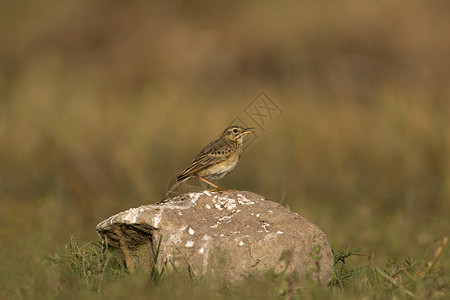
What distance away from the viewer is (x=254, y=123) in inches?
577

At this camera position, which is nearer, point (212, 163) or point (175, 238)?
point (175, 238)

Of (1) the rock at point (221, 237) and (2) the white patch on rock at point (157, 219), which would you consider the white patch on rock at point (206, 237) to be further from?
(2) the white patch on rock at point (157, 219)

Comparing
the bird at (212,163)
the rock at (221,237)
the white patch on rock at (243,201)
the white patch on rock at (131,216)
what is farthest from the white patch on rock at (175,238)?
the bird at (212,163)

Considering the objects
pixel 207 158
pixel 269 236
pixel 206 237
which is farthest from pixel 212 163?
pixel 269 236

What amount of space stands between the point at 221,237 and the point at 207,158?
5.59 ft

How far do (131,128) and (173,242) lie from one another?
954cm

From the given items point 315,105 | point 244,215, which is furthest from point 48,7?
point 244,215

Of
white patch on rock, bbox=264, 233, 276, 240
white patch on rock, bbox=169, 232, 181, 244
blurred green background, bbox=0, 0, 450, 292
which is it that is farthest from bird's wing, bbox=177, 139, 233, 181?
white patch on rock, bbox=264, 233, 276, 240

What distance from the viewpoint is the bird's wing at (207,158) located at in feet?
26.1

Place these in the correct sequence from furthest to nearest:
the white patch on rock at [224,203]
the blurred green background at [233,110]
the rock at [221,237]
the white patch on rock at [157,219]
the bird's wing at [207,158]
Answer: the blurred green background at [233,110] → the bird's wing at [207,158] → the white patch on rock at [224,203] → the white patch on rock at [157,219] → the rock at [221,237]

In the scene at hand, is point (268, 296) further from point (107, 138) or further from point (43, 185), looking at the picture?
point (107, 138)

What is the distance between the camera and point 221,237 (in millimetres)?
6473

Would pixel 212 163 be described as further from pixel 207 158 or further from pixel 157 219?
pixel 157 219

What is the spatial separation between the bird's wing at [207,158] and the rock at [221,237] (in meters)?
0.74
